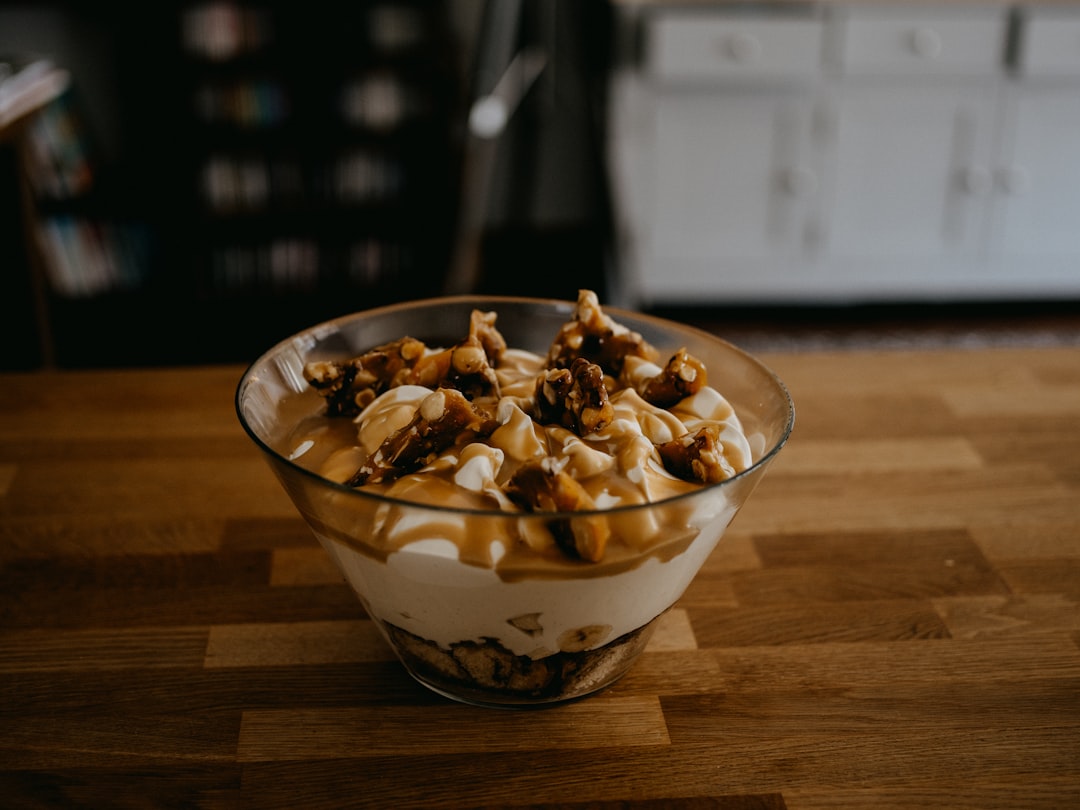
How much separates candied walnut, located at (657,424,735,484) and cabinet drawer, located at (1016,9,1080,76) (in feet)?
9.44

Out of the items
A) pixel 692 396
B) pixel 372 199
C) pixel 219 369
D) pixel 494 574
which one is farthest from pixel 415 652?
pixel 372 199

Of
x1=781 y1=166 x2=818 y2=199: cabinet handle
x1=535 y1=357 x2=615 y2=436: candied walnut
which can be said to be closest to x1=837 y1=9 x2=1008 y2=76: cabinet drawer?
x1=781 y1=166 x2=818 y2=199: cabinet handle

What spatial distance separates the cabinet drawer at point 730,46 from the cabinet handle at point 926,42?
0.92ft

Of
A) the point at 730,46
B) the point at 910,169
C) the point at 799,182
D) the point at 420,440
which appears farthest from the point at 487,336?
the point at 910,169

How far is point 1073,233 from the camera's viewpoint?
3299 millimetres

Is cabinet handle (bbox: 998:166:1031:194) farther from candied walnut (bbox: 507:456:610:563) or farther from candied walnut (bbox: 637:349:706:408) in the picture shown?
candied walnut (bbox: 507:456:610:563)

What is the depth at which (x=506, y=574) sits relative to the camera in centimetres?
58

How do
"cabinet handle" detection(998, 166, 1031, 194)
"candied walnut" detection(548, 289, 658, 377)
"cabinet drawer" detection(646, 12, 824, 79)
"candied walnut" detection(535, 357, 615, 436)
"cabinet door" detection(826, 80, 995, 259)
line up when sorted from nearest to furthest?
"candied walnut" detection(535, 357, 615, 436), "candied walnut" detection(548, 289, 658, 377), "cabinet drawer" detection(646, 12, 824, 79), "cabinet door" detection(826, 80, 995, 259), "cabinet handle" detection(998, 166, 1031, 194)

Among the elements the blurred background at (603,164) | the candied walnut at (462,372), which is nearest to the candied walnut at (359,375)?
the candied walnut at (462,372)

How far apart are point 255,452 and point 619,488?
0.49 metres

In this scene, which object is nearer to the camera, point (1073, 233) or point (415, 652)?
point (415, 652)

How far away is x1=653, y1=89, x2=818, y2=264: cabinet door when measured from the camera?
3080 millimetres

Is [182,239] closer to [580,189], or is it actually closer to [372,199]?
[372,199]

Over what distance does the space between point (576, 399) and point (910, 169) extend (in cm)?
280
